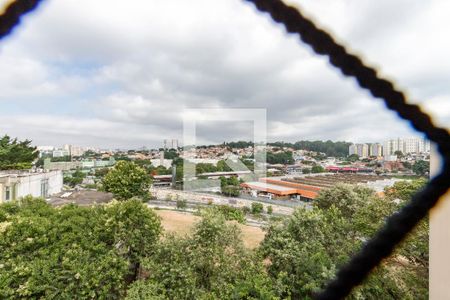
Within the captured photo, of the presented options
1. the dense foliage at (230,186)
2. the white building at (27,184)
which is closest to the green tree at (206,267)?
the white building at (27,184)

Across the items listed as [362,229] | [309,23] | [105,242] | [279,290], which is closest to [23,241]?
[105,242]

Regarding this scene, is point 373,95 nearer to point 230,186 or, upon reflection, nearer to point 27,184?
point 27,184

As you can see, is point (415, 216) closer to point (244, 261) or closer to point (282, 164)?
point (244, 261)

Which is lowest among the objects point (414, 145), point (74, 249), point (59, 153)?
point (74, 249)

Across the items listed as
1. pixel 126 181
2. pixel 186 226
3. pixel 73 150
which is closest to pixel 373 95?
pixel 186 226

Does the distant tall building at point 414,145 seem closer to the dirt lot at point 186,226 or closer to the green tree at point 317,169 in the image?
the dirt lot at point 186,226
